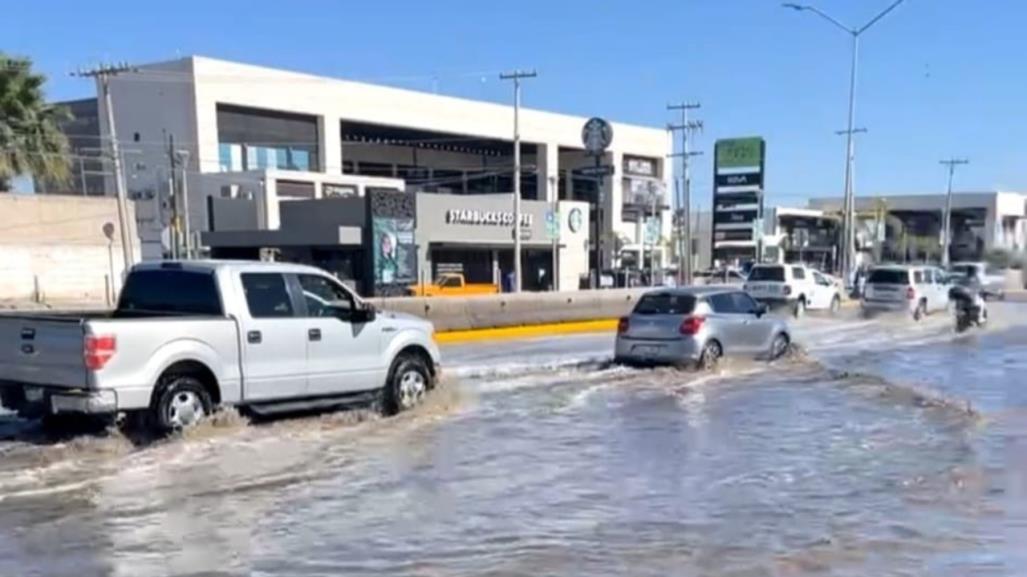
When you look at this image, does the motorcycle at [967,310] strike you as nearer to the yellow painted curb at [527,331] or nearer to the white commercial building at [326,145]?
the yellow painted curb at [527,331]

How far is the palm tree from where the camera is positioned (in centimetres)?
4450

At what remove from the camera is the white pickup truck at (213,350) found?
33.8ft

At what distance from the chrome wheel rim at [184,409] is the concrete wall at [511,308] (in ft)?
45.5

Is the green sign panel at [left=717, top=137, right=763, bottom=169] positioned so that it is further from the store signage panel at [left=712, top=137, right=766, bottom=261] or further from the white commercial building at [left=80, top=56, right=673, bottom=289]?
the white commercial building at [left=80, top=56, right=673, bottom=289]

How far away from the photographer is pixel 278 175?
6347 cm

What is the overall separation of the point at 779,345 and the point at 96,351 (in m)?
14.4

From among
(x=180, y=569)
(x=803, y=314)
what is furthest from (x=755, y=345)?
(x=803, y=314)

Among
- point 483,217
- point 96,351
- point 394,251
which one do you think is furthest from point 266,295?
point 483,217

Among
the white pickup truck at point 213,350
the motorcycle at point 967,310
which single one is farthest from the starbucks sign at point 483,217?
the white pickup truck at point 213,350

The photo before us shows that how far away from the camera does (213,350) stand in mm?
11086

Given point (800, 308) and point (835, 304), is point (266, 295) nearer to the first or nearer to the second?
point (800, 308)

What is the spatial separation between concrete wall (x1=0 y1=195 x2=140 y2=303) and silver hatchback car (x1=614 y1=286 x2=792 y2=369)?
31.5 m

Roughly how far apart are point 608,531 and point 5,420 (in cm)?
776

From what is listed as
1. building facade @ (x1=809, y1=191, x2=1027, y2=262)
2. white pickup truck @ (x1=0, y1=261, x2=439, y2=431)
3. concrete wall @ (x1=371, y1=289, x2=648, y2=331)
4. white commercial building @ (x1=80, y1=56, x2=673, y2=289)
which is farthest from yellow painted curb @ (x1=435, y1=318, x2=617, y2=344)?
building facade @ (x1=809, y1=191, x2=1027, y2=262)
